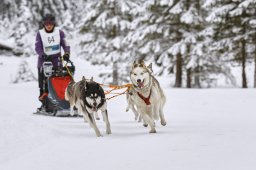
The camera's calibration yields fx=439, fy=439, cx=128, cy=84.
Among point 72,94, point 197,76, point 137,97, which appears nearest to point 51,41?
point 72,94

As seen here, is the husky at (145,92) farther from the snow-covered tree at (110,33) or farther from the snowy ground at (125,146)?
the snow-covered tree at (110,33)

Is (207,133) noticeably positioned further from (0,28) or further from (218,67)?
(0,28)

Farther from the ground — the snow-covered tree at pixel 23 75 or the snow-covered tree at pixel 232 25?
the snow-covered tree at pixel 232 25

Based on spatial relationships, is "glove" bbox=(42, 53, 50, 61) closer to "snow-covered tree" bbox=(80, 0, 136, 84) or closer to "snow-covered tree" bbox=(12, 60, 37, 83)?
"snow-covered tree" bbox=(80, 0, 136, 84)

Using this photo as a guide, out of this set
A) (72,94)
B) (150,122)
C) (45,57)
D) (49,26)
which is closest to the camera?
(150,122)

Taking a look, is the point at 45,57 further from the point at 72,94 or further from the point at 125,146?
the point at 125,146

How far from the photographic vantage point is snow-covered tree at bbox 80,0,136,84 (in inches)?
1038

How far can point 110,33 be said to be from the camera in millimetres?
27562

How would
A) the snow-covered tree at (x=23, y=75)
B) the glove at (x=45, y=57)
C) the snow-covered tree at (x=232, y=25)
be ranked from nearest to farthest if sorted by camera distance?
the glove at (x=45, y=57)
the snow-covered tree at (x=232, y=25)
the snow-covered tree at (x=23, y=75)

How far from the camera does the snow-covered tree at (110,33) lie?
2636 centimetres

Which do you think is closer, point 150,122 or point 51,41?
point 150,122

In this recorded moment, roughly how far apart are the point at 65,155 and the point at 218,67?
755 inches

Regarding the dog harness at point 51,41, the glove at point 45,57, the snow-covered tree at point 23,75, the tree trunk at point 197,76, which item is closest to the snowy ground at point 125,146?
the glove at point 45,57

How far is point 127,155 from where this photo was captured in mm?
5125
